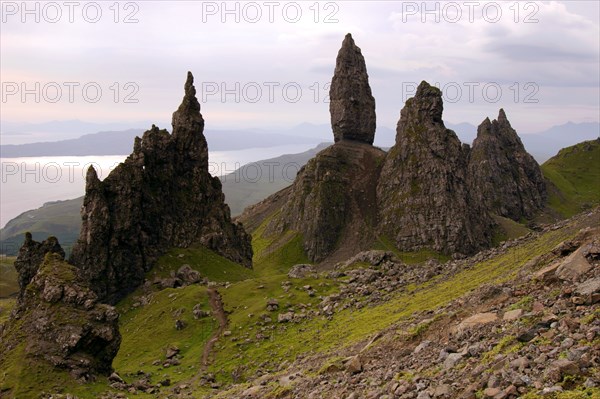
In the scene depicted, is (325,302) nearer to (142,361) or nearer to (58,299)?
(142,361)

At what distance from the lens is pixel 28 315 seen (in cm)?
7212

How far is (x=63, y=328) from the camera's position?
6812 centimetres

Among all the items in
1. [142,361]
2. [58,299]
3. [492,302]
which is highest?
[492,302]

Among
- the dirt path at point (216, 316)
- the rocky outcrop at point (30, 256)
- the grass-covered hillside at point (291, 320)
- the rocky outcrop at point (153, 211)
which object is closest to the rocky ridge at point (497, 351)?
the grass-covered hillside at point (291, 320)

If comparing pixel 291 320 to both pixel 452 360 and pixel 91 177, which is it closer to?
pixel 452 360

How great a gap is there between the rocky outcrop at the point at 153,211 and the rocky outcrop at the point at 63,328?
4391 cm

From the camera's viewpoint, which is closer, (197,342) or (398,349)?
(398,349)

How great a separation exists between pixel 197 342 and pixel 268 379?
41.5 m

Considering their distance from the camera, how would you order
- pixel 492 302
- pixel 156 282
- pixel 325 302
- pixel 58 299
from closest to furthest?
pixel 492 302
pixel 58 299
pixel 325 302
pixel 156 282

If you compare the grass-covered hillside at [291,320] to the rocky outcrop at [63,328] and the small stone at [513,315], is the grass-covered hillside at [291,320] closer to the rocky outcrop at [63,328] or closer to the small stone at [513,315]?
the small stone at [513,315]

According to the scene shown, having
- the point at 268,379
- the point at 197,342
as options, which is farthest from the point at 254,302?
the point at 268,379

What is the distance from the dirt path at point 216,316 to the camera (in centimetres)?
8200

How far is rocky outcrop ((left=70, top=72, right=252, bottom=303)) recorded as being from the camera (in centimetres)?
12144

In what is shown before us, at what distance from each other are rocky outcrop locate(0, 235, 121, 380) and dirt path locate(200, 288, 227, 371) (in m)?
15.4
